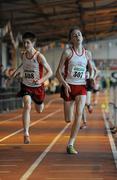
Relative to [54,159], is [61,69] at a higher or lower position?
higher

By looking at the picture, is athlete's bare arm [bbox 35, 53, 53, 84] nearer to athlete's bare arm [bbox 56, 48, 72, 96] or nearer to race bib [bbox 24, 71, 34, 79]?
race bib [bbox 24, 71, 34, 79]

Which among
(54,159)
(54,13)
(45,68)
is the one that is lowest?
(54,159)

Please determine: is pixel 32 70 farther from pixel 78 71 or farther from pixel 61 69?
pixel 78 71

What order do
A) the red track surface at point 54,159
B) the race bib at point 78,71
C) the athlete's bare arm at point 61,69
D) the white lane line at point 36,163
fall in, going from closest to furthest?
the white lane line at point 36,163
the red track surface at point 54,159
the athlete's bare arm at point 61,69
the race bib at point 78,71

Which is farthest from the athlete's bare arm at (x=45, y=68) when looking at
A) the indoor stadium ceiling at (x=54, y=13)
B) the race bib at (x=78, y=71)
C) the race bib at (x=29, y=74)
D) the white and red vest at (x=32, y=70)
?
the indoor stadium ceiling at (x=54, y=13)

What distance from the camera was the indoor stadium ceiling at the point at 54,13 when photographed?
106ft

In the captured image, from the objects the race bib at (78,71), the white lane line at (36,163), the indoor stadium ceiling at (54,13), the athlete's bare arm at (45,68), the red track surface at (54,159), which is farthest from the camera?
the indoor stadium ceiling at (54,13)

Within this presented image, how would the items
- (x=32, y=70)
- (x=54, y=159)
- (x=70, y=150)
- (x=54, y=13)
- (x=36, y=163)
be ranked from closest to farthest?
(x=36, y=163)
(x=54, y=159)
(x=70, y=150)
(x=32, y=70)
(x=54, y=13)

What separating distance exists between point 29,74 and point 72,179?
13.6 ft

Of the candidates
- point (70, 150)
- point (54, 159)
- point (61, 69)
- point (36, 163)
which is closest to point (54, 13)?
point (61, 69)

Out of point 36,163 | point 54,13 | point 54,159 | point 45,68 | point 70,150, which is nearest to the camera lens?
point 36,163

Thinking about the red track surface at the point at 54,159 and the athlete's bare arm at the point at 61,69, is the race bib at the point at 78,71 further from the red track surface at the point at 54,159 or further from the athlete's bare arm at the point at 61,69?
the red track surface at the point at 54,159

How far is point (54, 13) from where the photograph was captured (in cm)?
3666

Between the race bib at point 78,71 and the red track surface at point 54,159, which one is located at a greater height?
the race bib at point 78,71
